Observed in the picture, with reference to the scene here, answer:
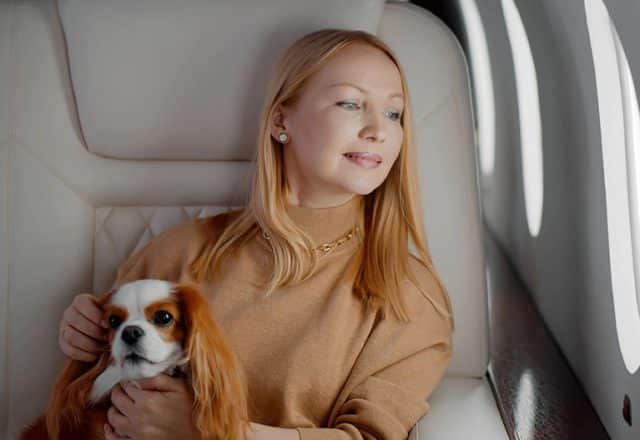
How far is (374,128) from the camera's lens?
1.61 meters

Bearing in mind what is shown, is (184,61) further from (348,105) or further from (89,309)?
(89,309)

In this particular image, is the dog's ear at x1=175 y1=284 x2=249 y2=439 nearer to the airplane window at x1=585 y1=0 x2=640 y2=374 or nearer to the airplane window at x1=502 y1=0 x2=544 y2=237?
the airplane window at x1=585 y1=0 x2=640 y2=374

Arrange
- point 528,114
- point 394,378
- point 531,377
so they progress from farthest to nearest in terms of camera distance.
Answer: point 528,114 < point 531,377 < point 394,378

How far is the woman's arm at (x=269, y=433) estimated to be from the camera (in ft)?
4.72

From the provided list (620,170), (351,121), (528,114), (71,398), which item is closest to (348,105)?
(351,121)

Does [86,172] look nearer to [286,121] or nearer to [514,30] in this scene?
[286,121]

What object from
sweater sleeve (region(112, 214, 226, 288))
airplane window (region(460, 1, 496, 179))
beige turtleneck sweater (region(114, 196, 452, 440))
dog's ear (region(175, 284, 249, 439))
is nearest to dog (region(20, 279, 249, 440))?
dog's ear (region(175, 284, 249, 439))

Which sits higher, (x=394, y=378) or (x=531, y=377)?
(x=394, y=378)

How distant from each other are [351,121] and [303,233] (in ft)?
0.69

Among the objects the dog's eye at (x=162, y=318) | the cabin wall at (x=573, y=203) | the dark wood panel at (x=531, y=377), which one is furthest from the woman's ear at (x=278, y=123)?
the dark wood panel at (x=531, y=377)

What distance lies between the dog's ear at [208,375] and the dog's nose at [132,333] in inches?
3.1

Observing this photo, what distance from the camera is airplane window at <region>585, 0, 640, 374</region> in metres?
2.00

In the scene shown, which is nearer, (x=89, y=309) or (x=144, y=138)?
(x=89, y=309)

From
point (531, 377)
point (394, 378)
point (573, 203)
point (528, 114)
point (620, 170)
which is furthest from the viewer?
point (528, 114)
